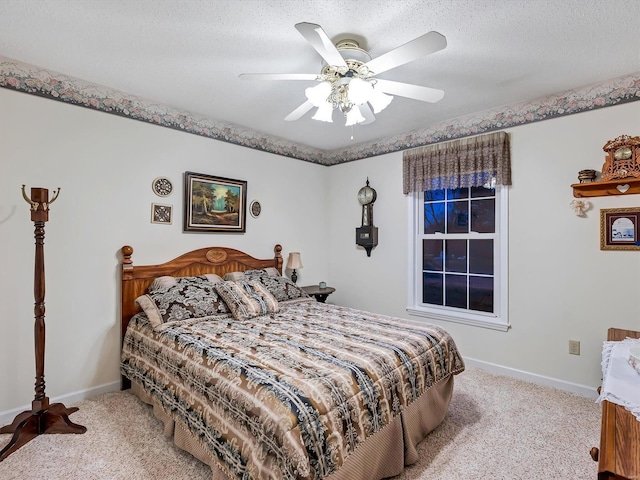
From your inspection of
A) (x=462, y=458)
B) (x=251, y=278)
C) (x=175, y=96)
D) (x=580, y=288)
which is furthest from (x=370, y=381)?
(x=175, y=96)

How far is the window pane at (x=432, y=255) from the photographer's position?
12.1 feet

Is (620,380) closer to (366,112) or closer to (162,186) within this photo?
(366,112)

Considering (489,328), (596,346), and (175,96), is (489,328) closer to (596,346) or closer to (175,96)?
(596,346)

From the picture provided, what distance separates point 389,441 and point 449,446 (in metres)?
0.54

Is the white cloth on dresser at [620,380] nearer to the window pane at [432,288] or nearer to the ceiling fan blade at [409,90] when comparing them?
the ceiling fan blade at [409,90]

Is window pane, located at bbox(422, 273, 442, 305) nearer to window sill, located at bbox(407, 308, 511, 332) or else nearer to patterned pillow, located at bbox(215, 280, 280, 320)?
window sill, located at bbox(407, 308, 511, 332)

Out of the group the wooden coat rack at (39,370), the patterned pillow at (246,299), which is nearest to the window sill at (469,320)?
the patterned pillow at (246,299)

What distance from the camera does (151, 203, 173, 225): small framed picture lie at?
3.03 meters

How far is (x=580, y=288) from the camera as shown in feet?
8.91

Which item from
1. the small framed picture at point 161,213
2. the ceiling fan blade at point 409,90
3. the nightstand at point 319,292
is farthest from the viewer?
the nightstand at point 319,292

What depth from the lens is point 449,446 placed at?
2.07 meters

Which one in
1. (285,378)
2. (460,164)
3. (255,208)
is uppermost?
(460,164)

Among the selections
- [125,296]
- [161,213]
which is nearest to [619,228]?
[161,213]

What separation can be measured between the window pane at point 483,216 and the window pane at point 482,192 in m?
0.05
